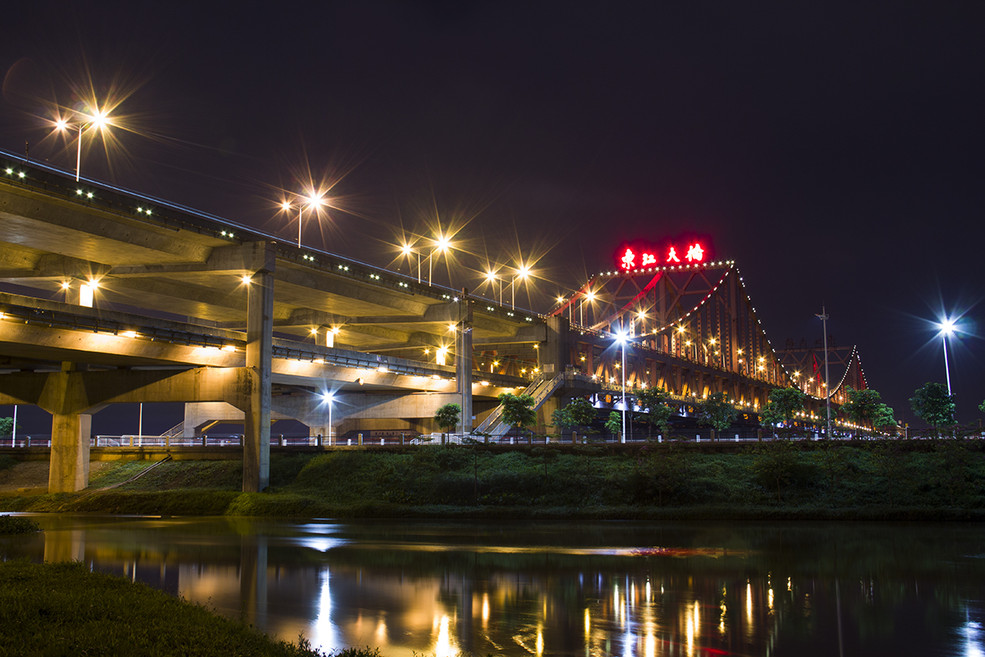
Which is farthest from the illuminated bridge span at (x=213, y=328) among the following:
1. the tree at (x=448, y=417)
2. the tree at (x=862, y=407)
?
the tree at (x=862, y=407)

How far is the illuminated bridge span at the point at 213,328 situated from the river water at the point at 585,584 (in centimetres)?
1640

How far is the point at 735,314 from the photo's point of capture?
151m

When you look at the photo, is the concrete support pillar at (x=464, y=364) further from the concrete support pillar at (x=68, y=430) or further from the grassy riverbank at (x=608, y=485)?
the concrete support pillar at (x=68, y=430)

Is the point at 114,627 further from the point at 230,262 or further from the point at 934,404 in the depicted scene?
the point at 934,404

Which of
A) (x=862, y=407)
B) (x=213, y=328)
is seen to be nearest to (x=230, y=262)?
(x=213, y=328)

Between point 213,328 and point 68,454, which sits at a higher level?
point 213,328

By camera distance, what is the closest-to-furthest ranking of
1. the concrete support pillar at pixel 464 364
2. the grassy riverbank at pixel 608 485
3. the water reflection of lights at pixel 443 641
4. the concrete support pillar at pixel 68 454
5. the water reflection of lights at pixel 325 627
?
the water reflection of lights at pixel 443 641, the water reflection of lights at pixel 325 627, the grassy riverbank at pixel 608 485, the concrete support pillar at pixel 68 454, the concrete support pillar at pixel 464 364

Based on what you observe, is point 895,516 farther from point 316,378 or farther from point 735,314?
point 735,314

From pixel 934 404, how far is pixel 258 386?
1796 inches

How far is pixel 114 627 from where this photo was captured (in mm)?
11648

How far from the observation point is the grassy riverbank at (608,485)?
115 ft

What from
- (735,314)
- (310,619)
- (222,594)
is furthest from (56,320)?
(735,314)

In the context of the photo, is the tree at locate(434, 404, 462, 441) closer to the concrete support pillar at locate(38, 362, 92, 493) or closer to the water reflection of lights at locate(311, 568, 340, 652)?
the concrete support pillar at locate(38, 362, 92, 493)

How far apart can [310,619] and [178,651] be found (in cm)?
472
